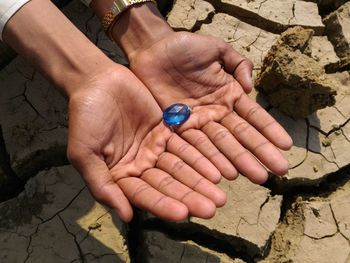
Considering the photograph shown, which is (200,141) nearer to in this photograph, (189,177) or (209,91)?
(189,177)

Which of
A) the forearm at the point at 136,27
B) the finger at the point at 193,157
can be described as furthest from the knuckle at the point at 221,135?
the forearm at the point at 136,27

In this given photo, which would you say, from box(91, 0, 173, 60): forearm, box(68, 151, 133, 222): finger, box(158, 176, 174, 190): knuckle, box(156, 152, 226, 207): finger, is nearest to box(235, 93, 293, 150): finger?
box(156, 152, 226, 207): finger

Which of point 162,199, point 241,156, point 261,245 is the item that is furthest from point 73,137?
point 261,245

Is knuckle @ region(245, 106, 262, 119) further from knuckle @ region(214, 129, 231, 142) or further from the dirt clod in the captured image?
the dirt clod

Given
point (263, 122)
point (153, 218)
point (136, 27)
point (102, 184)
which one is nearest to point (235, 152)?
point (263, 122)

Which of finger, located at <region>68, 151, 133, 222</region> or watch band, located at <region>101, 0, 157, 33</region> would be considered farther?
watch band, located at <region>101, 0, 157, 33</region>

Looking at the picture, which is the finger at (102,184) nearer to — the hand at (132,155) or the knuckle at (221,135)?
the hand at (132,155)

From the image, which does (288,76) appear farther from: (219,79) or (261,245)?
(261,245)

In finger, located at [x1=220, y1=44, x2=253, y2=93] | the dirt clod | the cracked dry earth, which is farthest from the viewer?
the dirt clod
